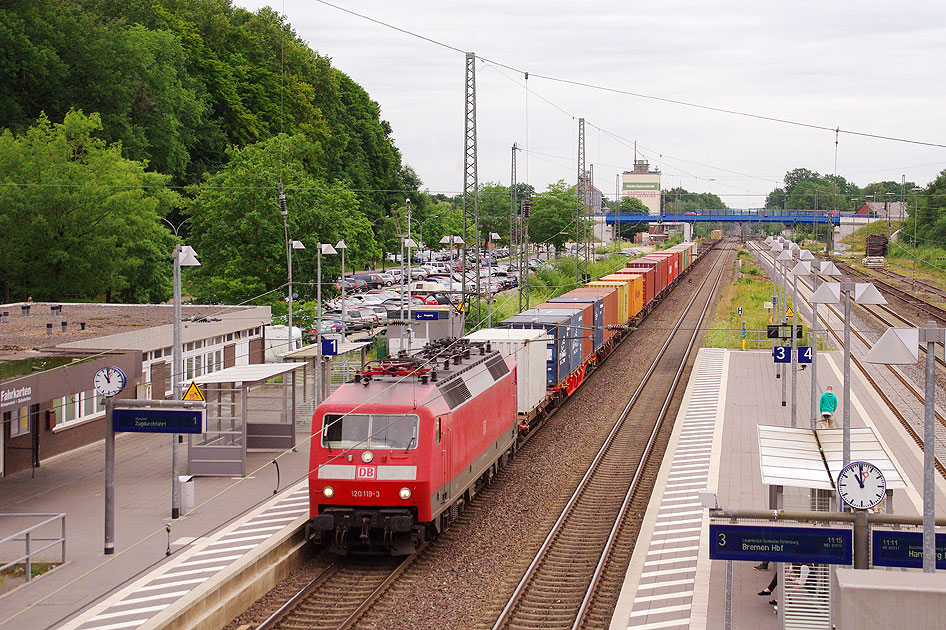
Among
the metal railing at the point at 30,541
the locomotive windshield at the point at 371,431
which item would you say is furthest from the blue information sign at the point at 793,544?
the metal railing at the point at 30,541

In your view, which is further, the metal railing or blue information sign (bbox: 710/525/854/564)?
the metal railing

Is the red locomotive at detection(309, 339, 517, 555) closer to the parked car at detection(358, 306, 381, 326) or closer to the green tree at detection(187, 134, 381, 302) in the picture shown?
the green tree at detection(187, 134, 381, 302)

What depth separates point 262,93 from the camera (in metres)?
72.1

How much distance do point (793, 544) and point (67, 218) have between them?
32.7 metres

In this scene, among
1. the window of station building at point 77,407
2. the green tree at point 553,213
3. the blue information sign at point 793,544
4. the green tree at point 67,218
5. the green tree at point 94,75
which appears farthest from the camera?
the green tree at point 553,213

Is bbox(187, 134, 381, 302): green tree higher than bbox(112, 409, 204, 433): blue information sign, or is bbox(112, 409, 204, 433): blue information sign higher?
bbox(187, 134, 381, 302): green tree

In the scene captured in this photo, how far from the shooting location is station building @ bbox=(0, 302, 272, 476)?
19.0 meters

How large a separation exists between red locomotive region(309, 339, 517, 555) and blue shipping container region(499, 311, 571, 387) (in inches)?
440

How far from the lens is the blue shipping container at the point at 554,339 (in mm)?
28672

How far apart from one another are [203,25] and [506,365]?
5792cm

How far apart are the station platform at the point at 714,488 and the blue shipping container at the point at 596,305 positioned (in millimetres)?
3959

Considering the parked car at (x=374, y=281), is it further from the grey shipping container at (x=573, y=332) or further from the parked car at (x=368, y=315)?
the grey shipping container at (x=573, y=332)

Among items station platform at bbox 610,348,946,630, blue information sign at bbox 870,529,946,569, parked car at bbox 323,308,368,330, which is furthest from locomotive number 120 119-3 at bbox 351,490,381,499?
parked car at bbox 323,308,368,330

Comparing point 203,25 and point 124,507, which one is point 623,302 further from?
point 203,25
